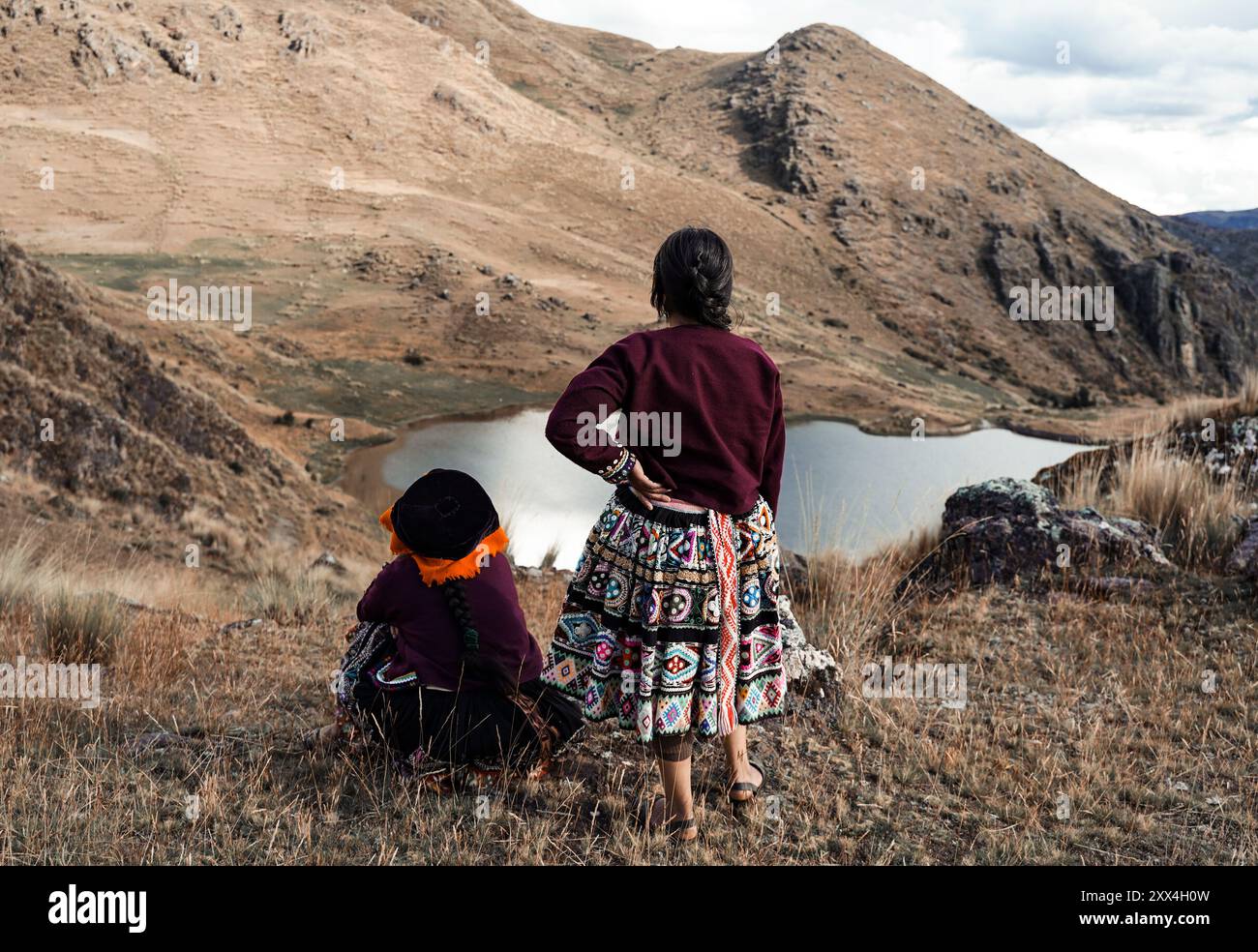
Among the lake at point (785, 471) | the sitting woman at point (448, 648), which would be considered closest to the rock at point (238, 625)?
the sitting woman at point (448, 648)

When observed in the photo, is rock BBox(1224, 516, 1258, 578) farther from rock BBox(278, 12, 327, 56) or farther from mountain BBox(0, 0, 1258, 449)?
rock BBox(278, 12, 327, 56)

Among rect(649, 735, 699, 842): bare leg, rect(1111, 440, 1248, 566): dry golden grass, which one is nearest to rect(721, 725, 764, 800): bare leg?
rect(649, 735, 699, 842): bare leg

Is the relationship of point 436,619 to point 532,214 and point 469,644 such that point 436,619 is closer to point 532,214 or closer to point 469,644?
point 469,644

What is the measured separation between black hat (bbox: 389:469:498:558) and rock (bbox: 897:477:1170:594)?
3.61 metres

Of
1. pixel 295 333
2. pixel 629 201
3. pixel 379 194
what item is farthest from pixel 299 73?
pixel 295 333

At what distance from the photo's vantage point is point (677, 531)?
2682mm

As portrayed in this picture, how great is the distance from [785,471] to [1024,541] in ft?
24.9

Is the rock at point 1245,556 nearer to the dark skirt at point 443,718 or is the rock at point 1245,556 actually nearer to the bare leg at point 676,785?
the bare leg at point 676,785

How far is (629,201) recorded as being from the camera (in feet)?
161

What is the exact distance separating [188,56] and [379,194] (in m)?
18.3

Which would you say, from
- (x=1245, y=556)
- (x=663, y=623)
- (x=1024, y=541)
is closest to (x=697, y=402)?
(x=663, y=623)

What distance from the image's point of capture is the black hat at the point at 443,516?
303 centimetres

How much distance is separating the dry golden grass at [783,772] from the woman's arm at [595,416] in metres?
1.19

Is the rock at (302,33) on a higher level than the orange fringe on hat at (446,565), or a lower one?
higher
